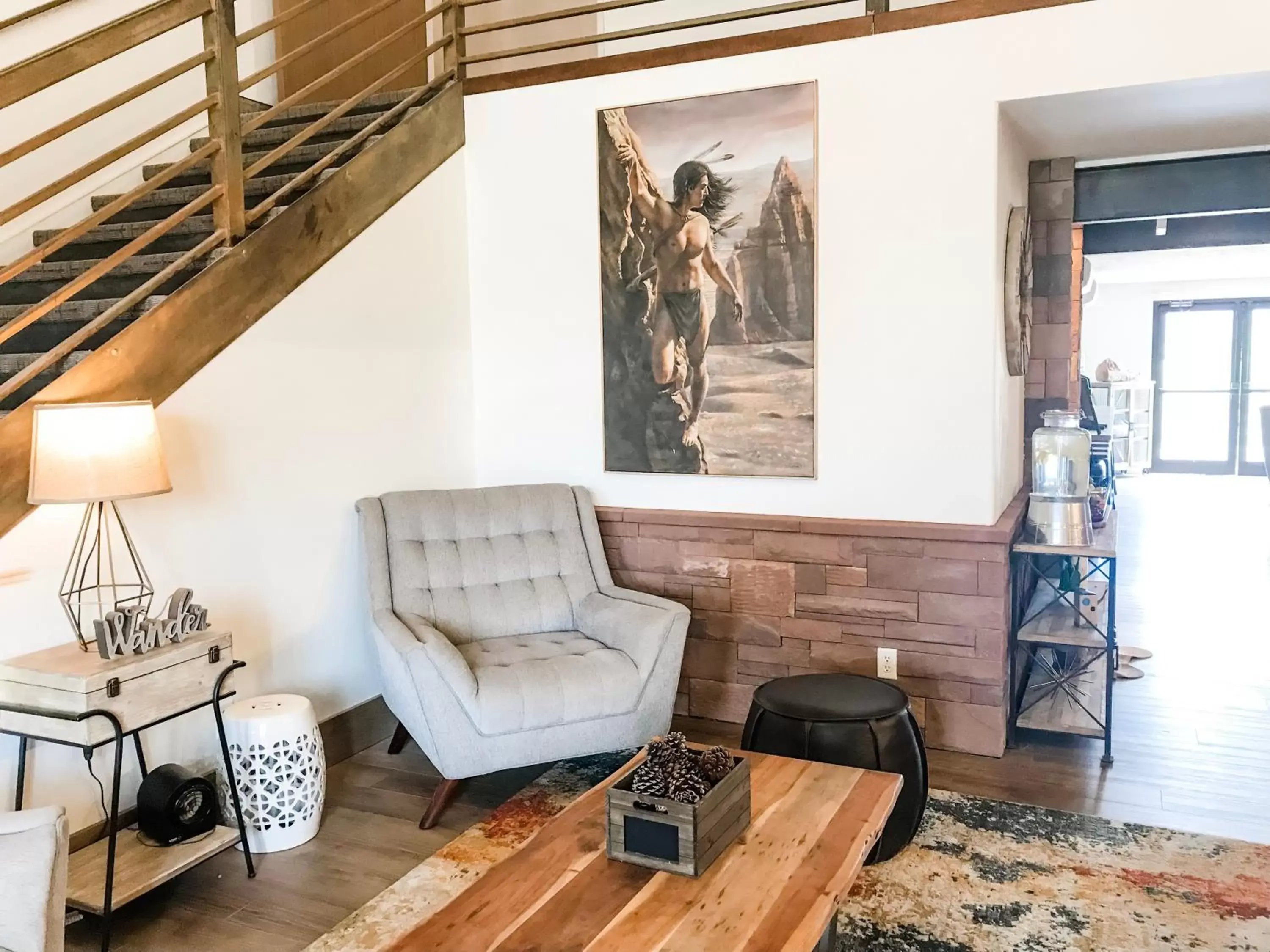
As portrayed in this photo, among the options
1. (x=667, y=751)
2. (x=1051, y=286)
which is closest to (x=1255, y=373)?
(x=1051, y=286)

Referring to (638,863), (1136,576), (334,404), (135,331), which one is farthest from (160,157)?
(1136,576)

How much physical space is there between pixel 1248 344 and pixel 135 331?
1171 cm

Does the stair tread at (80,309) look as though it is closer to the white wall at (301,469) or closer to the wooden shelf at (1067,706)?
the white wall at (301,469)

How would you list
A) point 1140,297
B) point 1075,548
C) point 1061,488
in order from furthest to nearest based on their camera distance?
point 1140,297, point 1061,488, point 1075,548

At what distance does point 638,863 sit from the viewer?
76.1 inches

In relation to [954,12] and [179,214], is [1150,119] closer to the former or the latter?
[954,12]

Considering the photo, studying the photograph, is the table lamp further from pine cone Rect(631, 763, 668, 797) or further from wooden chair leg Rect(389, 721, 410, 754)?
pine cone Rect(631, 763, 668, 797)

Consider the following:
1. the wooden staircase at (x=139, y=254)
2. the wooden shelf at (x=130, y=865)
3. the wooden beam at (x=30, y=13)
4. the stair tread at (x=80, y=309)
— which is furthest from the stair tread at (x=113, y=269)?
the wooden shelf at (x=130, y=865)

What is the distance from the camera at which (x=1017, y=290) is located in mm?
3668

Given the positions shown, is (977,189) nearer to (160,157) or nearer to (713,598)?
(713,598)

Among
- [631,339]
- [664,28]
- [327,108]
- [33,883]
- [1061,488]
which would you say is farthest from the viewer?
[327,108]

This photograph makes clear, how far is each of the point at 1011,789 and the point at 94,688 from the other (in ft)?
8.47

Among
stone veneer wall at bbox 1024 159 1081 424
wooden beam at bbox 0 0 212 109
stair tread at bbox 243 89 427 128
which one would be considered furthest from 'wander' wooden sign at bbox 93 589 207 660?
stone veneer wall at bbox 1024 159 1081 424

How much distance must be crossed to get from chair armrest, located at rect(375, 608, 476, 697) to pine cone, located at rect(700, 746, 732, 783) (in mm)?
1071
